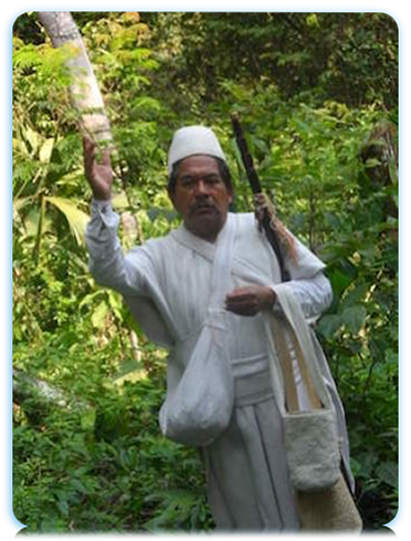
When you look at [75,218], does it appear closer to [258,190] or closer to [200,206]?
[200,206]

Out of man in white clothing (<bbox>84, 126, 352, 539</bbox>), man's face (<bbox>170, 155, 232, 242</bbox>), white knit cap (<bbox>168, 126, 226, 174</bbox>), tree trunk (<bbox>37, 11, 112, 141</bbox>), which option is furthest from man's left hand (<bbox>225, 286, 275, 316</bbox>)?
tree trunk (<bbox>37, 11, 112, 141</bbox>)

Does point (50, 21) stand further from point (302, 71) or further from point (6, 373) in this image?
point (6, 373)

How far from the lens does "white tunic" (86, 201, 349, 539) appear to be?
2105mm

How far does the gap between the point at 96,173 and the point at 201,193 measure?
20cm

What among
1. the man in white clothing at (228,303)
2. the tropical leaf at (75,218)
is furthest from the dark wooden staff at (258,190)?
the tropical leaf at (75,218)

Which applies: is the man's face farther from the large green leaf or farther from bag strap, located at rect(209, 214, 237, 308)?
the large green leaf

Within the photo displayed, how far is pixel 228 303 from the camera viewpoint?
210 cm

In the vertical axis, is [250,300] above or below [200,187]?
below

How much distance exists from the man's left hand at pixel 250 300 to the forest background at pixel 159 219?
0.55ft

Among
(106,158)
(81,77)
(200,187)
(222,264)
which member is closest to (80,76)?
(81,77)

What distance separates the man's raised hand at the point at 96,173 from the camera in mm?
2037

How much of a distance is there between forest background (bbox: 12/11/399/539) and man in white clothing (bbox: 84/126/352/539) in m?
0.04

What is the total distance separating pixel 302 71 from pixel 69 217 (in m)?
0.55

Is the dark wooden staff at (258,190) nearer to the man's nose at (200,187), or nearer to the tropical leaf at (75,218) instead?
the man's nose at (200,187)
